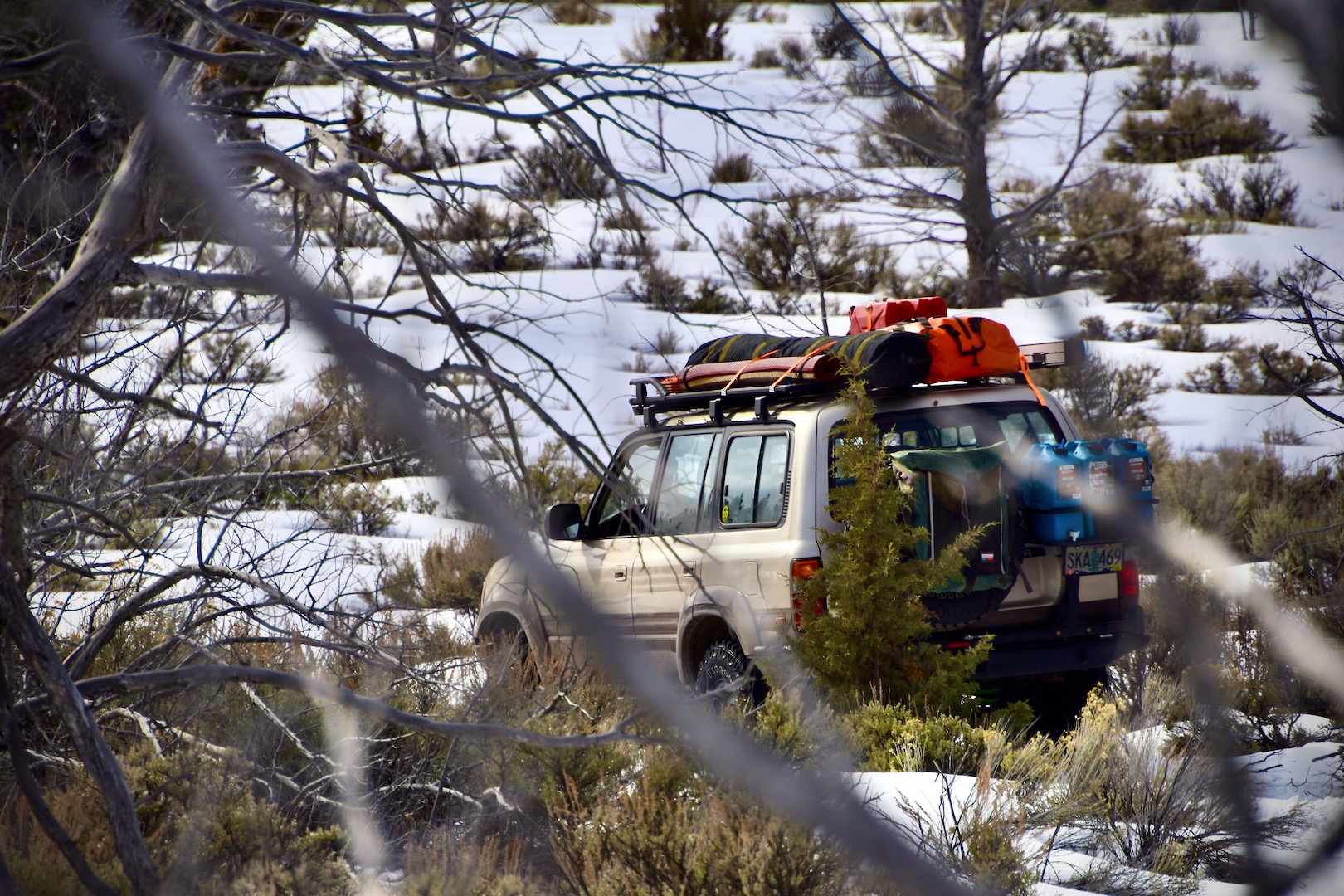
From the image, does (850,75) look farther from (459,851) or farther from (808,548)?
(808,548)

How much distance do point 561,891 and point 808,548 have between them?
6.78 feet

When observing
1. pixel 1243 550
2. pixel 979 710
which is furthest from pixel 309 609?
pixel 1243 550

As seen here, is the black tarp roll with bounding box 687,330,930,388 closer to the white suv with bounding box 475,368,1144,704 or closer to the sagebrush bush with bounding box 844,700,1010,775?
the white suv with bounding box 475,368,1144,704

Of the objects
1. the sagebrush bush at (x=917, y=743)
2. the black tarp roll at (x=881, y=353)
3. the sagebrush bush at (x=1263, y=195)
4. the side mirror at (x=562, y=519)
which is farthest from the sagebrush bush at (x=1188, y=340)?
the sagebrush bush at (x=917, y=743)

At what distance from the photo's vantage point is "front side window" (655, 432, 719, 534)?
6.03 metres

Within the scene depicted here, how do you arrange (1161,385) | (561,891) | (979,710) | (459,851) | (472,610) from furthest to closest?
1. (1161,385)
2. (472,610)
3. (979,710)
4. (459,851)
5. (561,891)

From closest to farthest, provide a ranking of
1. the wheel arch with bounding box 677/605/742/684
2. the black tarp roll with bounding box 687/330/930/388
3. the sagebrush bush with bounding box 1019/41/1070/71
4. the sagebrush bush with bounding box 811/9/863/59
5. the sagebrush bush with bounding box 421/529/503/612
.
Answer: the sagebrush bush with bounding box 811/9/863/59 → the sagebrush bush with bounding box 1019/41/1070/71 → the black tarp roll with bounding box 687/330/930/388 → the wheel arch with bounding box 677/605/742/684 → the sagebrush bush with bounding box 421/529/503/612

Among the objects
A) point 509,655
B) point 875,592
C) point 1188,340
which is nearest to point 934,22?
point 875,592

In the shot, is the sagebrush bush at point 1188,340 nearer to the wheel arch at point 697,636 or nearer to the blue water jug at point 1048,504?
the blue water jug at point 1048,504

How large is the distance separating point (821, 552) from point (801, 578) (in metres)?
0.15

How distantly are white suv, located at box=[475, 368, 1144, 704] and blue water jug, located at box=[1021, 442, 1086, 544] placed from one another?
3 cm

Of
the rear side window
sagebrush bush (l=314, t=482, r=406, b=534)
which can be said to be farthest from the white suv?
sagebrush bush (l=314, t=482, r=406, b=534)

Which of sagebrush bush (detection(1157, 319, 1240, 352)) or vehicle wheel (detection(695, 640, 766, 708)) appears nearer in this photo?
vehicle wheel (detection(695, 640, 766, 708))

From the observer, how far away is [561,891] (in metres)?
3.93
